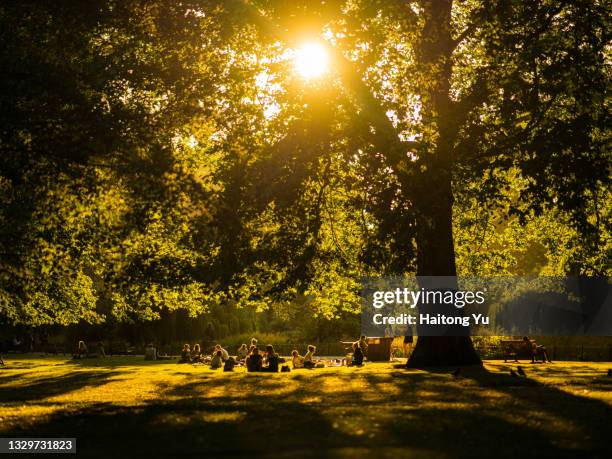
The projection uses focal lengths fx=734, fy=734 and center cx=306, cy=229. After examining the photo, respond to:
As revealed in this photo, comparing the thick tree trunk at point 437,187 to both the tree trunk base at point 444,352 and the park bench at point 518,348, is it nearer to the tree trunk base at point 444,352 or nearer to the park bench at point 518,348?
the tree trunk base at point 444,352

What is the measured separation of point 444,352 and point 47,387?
1309cm

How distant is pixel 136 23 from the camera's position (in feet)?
61.7

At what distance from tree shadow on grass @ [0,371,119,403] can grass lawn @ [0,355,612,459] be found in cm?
11

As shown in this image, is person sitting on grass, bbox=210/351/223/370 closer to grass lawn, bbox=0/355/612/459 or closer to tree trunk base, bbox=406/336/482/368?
tree trunk base, bbox=406/336/482/368

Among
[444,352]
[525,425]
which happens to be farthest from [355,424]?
[444,352]

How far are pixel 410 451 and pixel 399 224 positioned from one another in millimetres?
11006

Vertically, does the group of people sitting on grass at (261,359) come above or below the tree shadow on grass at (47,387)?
above

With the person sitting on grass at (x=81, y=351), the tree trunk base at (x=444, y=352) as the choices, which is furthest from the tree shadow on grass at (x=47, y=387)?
the person sitting on grass at (x=81, y=351)

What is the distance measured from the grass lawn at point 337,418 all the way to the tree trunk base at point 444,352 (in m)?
3.99

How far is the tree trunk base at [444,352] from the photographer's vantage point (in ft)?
A: 82.3

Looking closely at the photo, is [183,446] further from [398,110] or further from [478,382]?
[398,110]

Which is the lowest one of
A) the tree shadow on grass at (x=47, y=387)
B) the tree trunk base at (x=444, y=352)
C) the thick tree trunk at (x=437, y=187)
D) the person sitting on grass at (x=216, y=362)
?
the tree shadow on grass at (x=47, y=387)

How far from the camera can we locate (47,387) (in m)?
23.2

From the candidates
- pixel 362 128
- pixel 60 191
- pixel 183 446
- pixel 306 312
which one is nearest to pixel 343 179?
pixel 362 128
